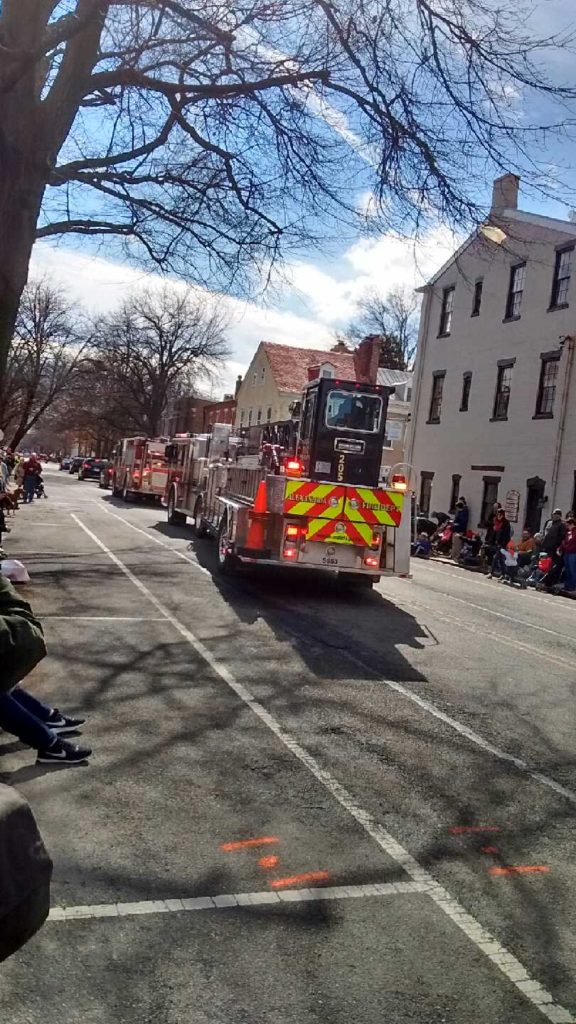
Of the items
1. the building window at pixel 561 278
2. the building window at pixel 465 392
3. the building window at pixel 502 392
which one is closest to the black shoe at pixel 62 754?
the building window at pixel 561 278

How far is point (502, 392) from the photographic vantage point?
1123 inches

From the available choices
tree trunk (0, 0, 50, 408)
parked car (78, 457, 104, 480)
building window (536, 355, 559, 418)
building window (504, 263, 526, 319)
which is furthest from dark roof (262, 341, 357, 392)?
tree trunk (0, 0, 50, 408)

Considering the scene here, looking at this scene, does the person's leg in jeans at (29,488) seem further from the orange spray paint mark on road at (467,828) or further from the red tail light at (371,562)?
the orange spray paint mark on road at (467,828)

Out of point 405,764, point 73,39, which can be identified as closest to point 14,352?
point 73,39

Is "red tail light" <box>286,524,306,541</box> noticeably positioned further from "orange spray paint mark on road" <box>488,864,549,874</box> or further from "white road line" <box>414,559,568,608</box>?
"orange spray paint mark on road" <box>488,864,549,874</box>

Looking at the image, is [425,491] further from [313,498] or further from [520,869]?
[520,869]

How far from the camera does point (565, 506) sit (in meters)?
24.2

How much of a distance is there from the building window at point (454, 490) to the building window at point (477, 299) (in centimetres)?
561

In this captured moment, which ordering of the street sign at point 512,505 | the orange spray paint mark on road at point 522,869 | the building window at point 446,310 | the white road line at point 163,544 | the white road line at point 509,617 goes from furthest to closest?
1. the building window at point 446,310
2. the street sign at point 512,505
3. the white road line at point 163,544
4. the white road line at point 509,617
5. the orange spray paint mark on road at point 522,869

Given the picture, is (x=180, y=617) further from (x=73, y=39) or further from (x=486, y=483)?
(x=486, y=483)

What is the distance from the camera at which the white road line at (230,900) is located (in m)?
3.60

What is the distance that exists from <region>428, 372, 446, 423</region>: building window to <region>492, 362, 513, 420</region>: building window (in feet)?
13.4

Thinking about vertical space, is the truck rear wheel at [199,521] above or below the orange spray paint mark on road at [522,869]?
above

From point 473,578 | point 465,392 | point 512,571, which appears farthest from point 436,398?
point 473,578
